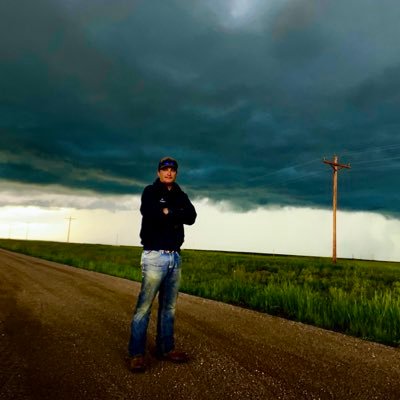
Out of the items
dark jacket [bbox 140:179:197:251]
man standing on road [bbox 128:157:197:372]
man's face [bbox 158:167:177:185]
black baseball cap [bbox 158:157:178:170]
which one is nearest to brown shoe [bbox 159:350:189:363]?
man standing on road [bbox 128:157:197:372]

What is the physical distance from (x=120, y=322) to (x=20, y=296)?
419cm

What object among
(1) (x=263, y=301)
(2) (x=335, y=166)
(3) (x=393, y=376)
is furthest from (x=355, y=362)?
(2) (x=335, y=166)

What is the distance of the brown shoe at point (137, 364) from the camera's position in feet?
13.8

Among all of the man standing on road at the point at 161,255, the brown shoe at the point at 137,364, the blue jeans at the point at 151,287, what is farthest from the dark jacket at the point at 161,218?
the brown shoe at the point at 137,364

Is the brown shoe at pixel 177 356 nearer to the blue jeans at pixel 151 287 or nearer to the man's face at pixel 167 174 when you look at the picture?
the blue jeans at pixel 151 287

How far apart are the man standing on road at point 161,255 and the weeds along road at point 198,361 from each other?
0.86ft

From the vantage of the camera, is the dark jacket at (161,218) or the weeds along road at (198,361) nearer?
the weeds along road at (198,361)

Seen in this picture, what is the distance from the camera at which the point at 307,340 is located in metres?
5.81

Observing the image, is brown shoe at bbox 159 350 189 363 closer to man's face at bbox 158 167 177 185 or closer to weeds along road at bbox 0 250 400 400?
weeds along road at bbox 0 250 400 400

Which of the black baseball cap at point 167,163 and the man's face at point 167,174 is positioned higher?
the black baseball cap at point 167,163

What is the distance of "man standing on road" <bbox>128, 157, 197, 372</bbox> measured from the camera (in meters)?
4.39

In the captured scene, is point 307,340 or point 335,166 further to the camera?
point 335,166

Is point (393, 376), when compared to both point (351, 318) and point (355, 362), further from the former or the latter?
point (351, 318)

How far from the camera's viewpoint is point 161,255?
4.43 m
